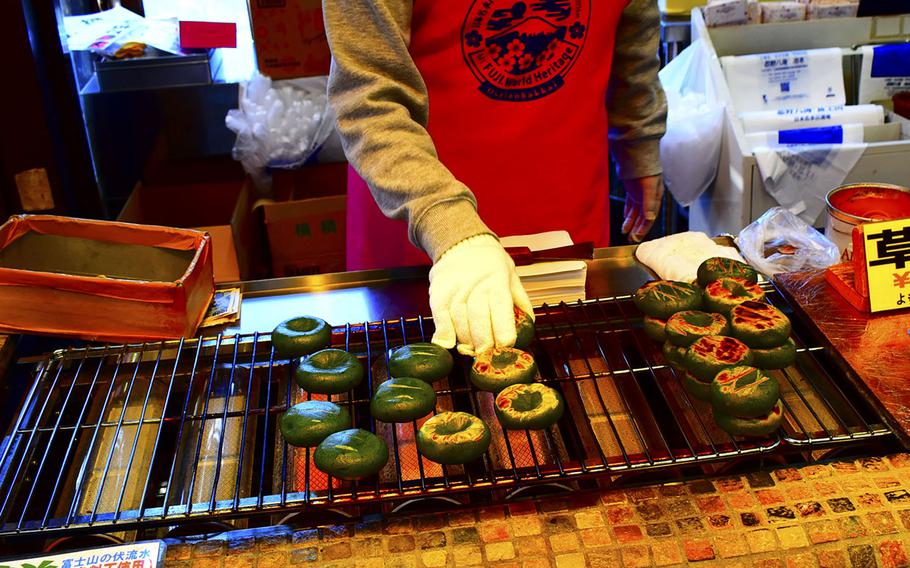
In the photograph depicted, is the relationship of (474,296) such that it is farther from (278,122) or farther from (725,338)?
(278,122)

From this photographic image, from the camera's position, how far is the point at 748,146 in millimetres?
3154

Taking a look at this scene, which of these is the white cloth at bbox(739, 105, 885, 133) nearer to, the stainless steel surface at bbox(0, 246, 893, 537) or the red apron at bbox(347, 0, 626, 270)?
the red apron at bbox(347, 0, 626, 270)

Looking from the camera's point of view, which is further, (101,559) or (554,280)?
(554,280)

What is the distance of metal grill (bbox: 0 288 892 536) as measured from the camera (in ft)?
4.57

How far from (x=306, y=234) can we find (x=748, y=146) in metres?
1.87

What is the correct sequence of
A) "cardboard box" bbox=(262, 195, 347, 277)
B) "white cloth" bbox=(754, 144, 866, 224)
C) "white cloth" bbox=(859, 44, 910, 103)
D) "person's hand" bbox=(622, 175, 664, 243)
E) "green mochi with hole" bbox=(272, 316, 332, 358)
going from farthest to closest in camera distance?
"cardboard box" bbox=(262, 195, 347, 277) → "white cloth" bbox=(859, 44, 910, 103) → "white cloth" bbox=(754, 144, 866, 224) → "person's hand" bbox=(622, 175, 664, 243) → "green mochi with hole" bbox=(272, 316, 332, 358)

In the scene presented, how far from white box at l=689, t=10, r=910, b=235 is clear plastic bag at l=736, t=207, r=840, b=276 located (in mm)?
1051

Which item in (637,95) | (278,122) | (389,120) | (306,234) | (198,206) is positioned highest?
(389,120)

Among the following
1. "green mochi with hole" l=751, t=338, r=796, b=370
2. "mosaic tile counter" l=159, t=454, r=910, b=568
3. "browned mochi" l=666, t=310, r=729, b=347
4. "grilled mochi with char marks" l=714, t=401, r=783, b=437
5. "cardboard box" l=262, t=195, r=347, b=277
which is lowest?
"cardboard box" l=262, t=195, r=347, b=277

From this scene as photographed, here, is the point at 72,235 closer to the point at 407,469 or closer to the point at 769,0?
the point at 407,469

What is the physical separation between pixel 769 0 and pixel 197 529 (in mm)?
3151

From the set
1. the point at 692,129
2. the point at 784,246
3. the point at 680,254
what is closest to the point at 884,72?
the point at 692,129

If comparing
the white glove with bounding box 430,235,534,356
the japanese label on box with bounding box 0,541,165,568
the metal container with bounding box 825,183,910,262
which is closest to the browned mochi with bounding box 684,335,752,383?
the white glove with bounding box 430,235,534,356

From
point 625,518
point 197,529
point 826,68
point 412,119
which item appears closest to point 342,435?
point 197,529
